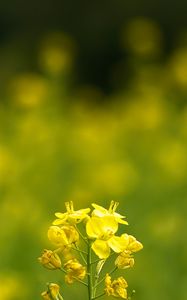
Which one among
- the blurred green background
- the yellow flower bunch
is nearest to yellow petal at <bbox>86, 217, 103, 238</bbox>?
the yellow flower bunch

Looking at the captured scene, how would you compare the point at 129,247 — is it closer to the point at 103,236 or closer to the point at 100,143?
the point at 103,236

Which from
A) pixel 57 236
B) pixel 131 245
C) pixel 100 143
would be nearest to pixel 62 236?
pixel 57 236

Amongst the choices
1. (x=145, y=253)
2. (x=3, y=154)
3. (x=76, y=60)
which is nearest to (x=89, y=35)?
(x=76, y=60)

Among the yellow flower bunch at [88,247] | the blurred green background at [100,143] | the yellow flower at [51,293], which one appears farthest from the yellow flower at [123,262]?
the blurred green background at [100,143]

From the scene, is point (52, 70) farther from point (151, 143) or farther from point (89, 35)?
point (89, 35)

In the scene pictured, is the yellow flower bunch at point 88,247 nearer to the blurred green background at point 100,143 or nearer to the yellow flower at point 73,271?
the yellow flower at point 73,271

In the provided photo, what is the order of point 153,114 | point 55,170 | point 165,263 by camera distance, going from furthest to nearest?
point 153,114 → point 55,170 → point 165,263

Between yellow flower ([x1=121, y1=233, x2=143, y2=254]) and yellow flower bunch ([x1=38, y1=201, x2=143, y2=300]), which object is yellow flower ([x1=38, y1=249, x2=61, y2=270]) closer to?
yellow flower bunch ([x1=38, y1=201, x2=143, y2=300])
